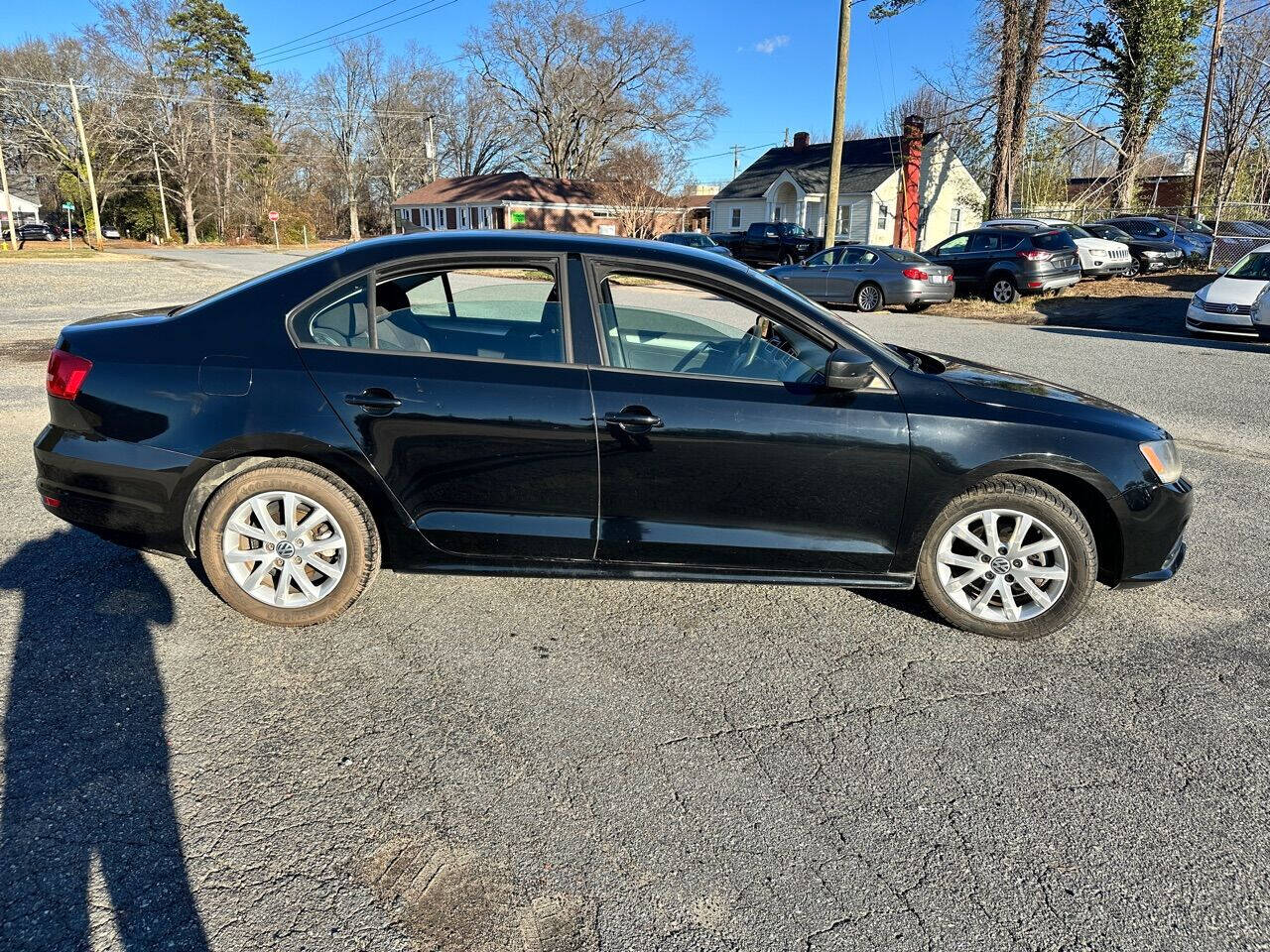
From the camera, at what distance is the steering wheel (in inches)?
141

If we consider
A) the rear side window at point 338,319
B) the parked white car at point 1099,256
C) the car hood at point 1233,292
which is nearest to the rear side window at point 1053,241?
the parked white car at point 1099,256

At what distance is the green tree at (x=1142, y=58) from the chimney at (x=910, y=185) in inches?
341

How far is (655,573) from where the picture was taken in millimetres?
3594

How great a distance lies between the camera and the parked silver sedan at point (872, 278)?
18.0 m

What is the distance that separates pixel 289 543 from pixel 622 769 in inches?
69.1

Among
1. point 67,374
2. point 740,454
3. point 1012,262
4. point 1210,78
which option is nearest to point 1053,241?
point 1012,262

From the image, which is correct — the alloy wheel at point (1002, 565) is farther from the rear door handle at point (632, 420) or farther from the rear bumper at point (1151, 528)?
the rear door handle at point (632, 420)

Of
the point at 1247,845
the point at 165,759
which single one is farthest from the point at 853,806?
the point at 165,759

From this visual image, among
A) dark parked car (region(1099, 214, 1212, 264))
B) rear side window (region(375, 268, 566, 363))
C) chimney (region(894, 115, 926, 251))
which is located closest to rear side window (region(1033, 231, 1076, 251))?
dark parked car (region(1099, 214, 1212, 264))

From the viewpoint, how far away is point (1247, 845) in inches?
95.7

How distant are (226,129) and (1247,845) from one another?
250 ft

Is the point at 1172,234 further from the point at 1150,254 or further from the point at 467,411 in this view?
the point at 467,411

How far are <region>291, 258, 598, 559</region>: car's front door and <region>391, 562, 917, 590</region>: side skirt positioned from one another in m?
0.06

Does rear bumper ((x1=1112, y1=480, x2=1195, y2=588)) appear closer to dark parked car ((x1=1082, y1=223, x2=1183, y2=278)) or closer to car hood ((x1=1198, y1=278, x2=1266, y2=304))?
car hood ((x1=1198, y1=278, x2=1266, y2=304))
